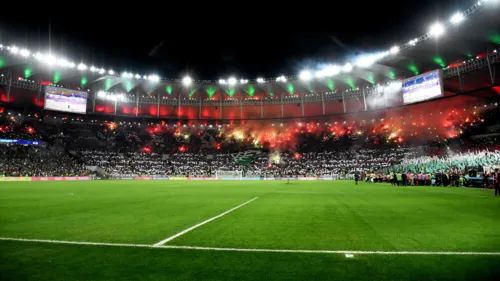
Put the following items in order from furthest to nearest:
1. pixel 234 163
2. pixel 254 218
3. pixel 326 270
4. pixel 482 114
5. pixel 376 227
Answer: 1. pixel 234 163
2. pixel 482 114
3. pixel 254 218
4. pixel 376 227
5. pixel 326 270

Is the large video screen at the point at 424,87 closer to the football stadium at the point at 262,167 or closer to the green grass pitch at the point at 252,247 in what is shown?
the football stadium at the point at 262,167

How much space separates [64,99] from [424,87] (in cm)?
5661

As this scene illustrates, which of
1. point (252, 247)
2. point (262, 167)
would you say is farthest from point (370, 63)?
point (252, 247)

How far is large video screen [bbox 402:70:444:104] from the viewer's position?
39062 millimetres

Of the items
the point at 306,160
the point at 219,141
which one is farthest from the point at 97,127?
the point at 306,160

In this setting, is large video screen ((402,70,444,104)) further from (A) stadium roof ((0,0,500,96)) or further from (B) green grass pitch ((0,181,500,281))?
(B) green grass pitch ((0,181,500,281))

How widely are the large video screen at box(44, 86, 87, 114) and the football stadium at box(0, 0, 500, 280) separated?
9.0 inches

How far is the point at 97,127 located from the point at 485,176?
72.6m

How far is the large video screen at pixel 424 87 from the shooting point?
128 feet

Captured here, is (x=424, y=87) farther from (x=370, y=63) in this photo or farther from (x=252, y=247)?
(x=252, y=247)

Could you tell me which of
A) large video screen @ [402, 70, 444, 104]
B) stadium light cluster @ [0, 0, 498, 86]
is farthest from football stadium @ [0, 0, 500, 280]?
stadium light cluster @ [0, 0, 498, 86]

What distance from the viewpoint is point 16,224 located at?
7523mm

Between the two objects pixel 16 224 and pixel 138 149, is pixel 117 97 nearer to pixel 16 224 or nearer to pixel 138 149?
pixel 138 149

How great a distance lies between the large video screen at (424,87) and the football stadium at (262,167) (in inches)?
7.7
